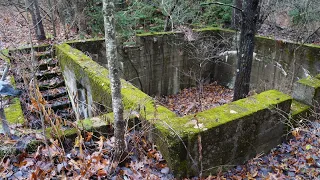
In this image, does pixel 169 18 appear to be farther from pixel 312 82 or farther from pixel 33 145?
pixel 33 145

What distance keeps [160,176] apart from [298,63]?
26.3 ft

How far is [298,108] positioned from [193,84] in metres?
6.92

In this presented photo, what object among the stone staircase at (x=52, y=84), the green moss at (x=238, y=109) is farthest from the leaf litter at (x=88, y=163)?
the stone staircase at (x=52, y=84)

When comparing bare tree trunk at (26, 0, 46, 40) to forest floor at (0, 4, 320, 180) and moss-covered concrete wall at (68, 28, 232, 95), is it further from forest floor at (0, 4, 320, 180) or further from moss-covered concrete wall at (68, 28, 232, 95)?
forest floor at (0, 4, 320, 180)

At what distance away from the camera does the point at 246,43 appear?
5.98 meters

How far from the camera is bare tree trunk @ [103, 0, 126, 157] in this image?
8.87 ft

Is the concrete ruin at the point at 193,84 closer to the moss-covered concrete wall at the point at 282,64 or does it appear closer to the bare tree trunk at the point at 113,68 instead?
the moss-covered concrete wall at the point at 282,64

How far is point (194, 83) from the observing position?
12.5 metres

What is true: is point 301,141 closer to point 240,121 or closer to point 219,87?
point 240,121

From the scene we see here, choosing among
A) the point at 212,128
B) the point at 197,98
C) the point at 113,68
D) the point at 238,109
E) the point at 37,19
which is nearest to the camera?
the point at 113,68

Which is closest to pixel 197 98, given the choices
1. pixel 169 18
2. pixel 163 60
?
pixel 163 60

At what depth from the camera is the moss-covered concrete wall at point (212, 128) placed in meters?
3.64

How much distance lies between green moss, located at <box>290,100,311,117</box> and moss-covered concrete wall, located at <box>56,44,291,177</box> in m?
0.53

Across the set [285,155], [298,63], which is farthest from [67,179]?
[298,63]
